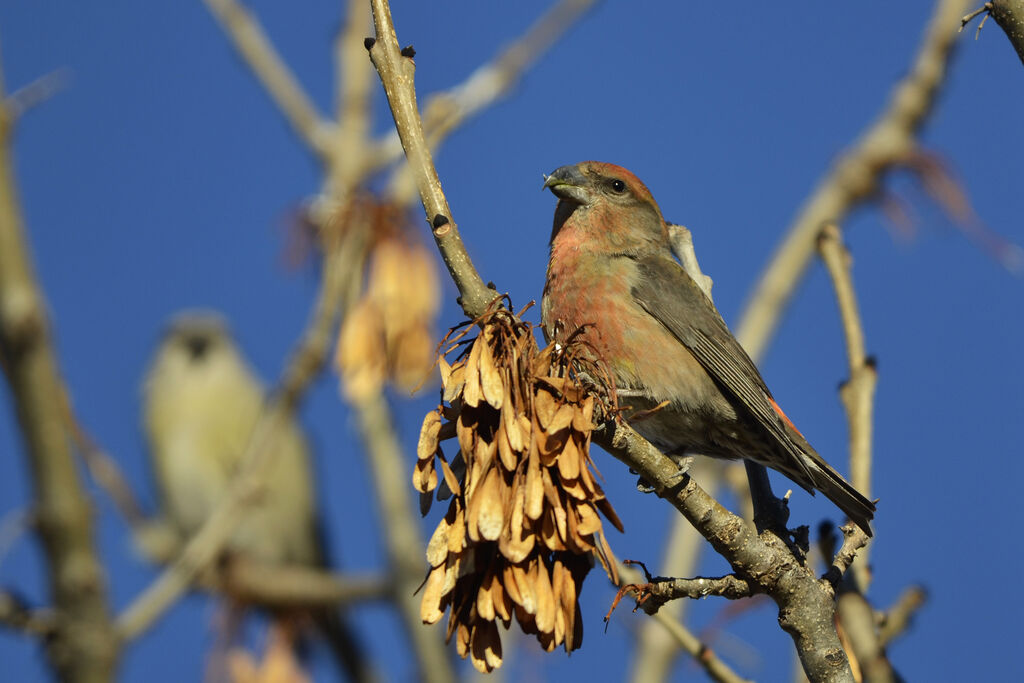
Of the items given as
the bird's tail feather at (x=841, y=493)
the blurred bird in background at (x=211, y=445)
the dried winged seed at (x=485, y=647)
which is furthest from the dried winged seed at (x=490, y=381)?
the blurred bird in background at (x=211, y=445)

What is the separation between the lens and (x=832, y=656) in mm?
2670

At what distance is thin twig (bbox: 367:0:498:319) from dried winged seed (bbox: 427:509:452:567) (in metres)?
0.47

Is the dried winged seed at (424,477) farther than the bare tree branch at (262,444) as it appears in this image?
No

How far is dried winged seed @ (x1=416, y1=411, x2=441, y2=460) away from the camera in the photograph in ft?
7.61

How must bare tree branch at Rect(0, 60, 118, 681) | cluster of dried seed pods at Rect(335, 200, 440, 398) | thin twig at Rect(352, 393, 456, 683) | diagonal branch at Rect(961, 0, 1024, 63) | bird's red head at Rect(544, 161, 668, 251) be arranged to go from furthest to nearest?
thin twig at Rect(352, 393, 456, 683) < cluster of dried seed pods at Rect(335, 200, 440, 398) < bird's red head at Rect(544, 161, 668, 251) < bare tree branch at Rect(0, 60, 118, 681) < diagonal branch at Rect(961, 0, 1024, 63)

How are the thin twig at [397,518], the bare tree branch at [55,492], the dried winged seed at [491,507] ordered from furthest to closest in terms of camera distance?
1. the thin twig at [397,518]
2. the bare tree branch at [55,492]
3. the dried winged seed at [491,507]

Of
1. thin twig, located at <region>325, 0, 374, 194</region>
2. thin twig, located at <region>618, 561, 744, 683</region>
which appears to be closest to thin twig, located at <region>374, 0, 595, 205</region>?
thin twig, located at <region>325, 0, 374, 194</region>

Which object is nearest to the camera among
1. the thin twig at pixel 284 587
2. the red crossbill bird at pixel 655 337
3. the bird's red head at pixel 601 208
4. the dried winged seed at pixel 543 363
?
the dried winged seed at pixel 543 363

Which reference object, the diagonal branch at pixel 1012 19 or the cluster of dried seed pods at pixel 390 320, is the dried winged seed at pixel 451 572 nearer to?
the diagonal branch at pixel 1012 19

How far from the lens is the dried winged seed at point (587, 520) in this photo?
7.45 ft

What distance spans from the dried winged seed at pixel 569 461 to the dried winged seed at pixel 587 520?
7cm

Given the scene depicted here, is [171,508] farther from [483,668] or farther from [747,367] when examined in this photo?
[483,668]

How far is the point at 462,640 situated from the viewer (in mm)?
2305

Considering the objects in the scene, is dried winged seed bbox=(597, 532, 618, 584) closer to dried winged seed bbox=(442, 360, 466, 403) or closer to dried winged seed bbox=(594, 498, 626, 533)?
dried winged seed bbox=(594, 498, 626, 533)
